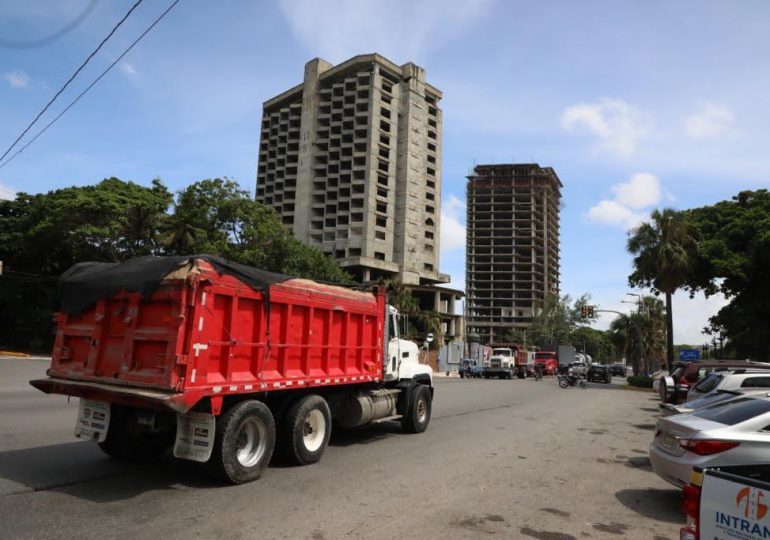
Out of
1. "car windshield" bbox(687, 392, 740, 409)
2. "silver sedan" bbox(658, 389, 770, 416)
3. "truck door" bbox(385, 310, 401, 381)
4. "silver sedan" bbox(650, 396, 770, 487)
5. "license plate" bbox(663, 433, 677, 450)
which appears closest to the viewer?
"silver sedan" bbox(650, 396, 770, 487)

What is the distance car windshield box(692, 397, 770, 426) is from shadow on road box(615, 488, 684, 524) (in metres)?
1.16

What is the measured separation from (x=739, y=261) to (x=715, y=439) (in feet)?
108

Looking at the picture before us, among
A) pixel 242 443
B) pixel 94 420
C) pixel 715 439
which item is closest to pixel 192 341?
pixel 242 443

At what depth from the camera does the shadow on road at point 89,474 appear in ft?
20.4

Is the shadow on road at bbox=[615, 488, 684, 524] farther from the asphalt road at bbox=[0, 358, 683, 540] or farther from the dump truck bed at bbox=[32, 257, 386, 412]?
the dump truck bed at bbox=[32, 257, 386, 412]

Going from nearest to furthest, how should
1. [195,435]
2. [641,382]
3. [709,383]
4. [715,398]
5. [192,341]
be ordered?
[192,341]
[195,435]
[715,398]
[709,383]
[641,382]

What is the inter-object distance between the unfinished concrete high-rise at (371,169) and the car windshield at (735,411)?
7901 cm

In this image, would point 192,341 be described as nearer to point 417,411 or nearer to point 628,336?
point 417,411

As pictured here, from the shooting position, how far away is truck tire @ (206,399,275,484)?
21.4 feet

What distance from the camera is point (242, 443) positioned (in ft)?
23.1

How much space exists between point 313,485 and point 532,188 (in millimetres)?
163852

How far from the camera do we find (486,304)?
15862 cm

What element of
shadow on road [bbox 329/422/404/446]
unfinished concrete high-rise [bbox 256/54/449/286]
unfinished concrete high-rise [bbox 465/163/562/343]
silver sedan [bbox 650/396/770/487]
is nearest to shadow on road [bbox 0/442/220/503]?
shadow on road [bbox 329/422/404/446]

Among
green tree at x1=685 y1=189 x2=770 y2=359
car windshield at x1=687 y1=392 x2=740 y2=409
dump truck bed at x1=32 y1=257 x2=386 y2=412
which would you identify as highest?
green tree at x1=685 y1=189 x2=770 y2=359
